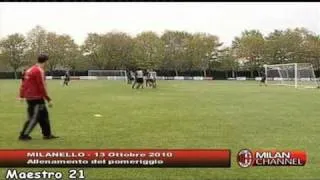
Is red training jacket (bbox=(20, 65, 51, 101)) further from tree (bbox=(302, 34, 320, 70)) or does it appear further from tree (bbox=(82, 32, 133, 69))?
tree (bbox=(302, 34, 320, 70))

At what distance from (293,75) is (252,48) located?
105 ft

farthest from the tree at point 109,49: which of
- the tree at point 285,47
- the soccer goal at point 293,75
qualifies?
the tree at point 285,47

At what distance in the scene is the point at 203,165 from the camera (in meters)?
6.83

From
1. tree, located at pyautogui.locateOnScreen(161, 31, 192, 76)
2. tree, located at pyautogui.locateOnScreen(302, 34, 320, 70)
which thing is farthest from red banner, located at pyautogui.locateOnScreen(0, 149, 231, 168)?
tree, located at pyautogui.locateOnScreen(161, 31, 192, 76)

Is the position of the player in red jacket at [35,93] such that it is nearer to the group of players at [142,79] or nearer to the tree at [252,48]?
the group of players at [142,79]

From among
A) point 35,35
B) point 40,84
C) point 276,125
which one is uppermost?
point 35,35

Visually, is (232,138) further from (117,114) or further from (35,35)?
(35,35)

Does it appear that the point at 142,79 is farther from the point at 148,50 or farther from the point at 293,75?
the point at 148,50

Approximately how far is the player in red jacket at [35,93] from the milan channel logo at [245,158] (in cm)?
440

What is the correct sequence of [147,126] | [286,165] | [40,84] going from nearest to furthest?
[286,165]
[40,84]
[147,126]

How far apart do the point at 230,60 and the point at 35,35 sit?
74888mm

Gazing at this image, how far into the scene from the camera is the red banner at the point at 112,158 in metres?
6.76

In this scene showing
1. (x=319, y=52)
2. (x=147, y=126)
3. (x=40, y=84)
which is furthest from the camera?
(x=319, y=52)

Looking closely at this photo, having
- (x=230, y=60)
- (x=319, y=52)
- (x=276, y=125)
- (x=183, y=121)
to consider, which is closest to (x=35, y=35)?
(x=183, y=121)
